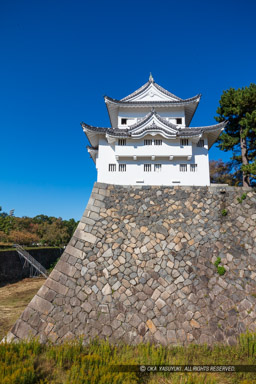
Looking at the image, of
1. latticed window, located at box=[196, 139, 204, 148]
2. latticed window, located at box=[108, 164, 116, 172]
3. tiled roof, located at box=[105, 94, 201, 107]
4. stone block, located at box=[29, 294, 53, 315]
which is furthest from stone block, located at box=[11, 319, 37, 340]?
tiled roof, located at box=[105, 94, 201, 107]

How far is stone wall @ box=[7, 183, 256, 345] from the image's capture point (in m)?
6.48

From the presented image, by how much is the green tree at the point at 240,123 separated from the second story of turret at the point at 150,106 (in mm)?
2815

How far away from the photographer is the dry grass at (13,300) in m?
8.88

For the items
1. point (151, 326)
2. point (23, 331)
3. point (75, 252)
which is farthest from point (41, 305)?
point (151, 326)

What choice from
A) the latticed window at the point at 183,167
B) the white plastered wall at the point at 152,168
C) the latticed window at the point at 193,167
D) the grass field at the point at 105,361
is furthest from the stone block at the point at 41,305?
the latticed window at the point at 193,167

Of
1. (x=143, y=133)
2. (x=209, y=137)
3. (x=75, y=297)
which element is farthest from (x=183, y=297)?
(x=209, y=137)

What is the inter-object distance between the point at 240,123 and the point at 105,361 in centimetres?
1603

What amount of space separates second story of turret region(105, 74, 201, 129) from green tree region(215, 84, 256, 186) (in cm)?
282

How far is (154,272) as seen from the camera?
7.53 metres

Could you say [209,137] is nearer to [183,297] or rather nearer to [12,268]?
[183,297]

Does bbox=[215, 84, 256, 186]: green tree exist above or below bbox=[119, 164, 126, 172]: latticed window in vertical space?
above

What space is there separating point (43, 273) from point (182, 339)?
16994 mm

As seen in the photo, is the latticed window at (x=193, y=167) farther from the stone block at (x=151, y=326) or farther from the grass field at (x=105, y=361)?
the stone block at (x=151, y=326)

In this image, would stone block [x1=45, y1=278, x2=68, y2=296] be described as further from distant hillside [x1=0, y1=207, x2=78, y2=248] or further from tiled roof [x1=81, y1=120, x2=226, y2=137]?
distant hillside [x1=0, y1=207, x2=78, y2=248]
